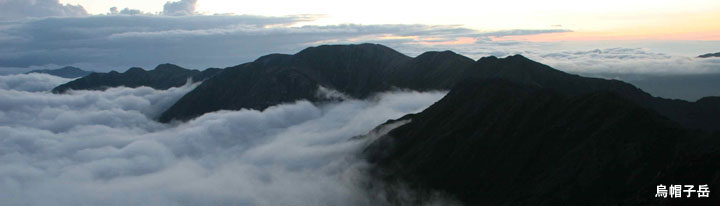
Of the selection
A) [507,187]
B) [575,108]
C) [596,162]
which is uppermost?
[575,108]

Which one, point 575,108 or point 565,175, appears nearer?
point 565,175

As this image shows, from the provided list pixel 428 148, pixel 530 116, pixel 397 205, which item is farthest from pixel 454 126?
pixel 397 205

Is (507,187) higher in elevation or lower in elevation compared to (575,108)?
lower

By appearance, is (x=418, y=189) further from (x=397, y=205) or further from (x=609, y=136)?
(x=609, y=136)

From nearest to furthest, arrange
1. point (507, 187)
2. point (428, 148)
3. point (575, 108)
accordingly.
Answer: point (507, 187) < point (575, 108) < point (428, 148)

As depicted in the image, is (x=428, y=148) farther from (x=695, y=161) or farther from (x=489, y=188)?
(x=695, y=161)

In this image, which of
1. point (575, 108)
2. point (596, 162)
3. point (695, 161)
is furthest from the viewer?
point (575, 108)
